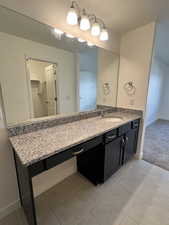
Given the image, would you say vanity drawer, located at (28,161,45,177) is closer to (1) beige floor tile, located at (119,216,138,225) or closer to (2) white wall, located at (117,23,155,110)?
(1) beige floor tile, located at (119,216,138,225)

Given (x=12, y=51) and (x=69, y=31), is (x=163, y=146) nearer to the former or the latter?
(x=69, y=31)

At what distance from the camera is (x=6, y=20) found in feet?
3.58

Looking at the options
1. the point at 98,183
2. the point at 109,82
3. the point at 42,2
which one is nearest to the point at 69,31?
the point at 42,2

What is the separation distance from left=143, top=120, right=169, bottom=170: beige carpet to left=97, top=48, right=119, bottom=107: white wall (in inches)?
51.7

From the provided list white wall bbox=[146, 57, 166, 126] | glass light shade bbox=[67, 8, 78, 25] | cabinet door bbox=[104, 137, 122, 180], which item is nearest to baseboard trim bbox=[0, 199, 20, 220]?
cabinet door bbox=[104, 137, 122, 180]

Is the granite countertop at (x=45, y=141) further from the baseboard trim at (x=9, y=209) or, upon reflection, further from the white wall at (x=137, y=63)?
the white wall at (x=137, y=63)

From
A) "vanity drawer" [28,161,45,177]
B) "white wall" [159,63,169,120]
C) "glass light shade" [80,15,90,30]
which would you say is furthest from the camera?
"white wall" [159,63,169,120]

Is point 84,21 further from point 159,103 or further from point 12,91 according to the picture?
point 159,103

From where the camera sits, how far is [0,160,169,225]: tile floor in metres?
1.23

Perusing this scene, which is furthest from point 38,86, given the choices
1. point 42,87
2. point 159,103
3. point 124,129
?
point 159,103

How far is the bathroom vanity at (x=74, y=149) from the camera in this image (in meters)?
0.92

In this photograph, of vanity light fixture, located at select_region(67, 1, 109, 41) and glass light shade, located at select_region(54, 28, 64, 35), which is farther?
glass light shade, located at select_region(54, 28, 64, 35)

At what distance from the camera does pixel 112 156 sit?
1.64 m

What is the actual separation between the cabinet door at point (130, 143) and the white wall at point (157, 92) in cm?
185
